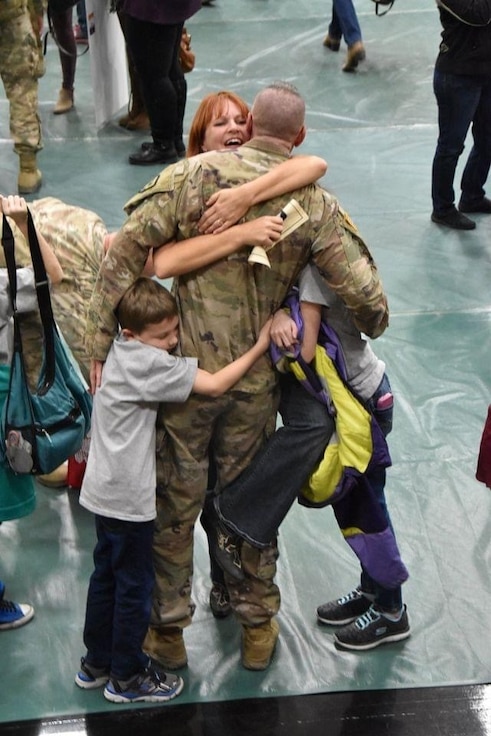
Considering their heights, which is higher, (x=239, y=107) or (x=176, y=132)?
(x=239, y=107)

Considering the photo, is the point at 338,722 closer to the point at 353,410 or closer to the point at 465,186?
the point at 353,410

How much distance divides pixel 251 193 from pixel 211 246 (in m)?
0.16

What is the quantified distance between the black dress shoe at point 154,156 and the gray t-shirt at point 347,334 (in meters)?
4.00

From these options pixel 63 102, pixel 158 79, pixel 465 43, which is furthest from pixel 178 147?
pixel 465 43

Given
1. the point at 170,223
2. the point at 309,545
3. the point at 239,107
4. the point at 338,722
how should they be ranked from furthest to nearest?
the point at 309,545 → the point at 338,722 → the point at 239,107 → the point at 170,223

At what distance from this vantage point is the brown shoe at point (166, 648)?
308 cm

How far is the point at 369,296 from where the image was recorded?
255 cm

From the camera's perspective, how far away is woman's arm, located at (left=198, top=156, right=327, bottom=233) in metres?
2.45

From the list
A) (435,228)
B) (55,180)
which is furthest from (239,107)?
(55,180)

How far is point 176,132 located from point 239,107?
391cm

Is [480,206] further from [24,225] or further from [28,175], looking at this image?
[24,225]

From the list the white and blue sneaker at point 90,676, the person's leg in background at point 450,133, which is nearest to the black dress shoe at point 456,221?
the person's leg in background at point 450,133

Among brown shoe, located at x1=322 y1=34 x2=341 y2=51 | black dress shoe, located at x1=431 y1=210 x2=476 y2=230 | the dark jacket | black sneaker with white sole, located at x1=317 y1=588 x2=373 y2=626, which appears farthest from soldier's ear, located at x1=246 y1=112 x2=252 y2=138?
brown shoe, located at x1=322 y1=34 x2=341 y2=51

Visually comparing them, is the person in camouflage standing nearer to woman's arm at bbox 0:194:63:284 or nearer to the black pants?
the black pants
